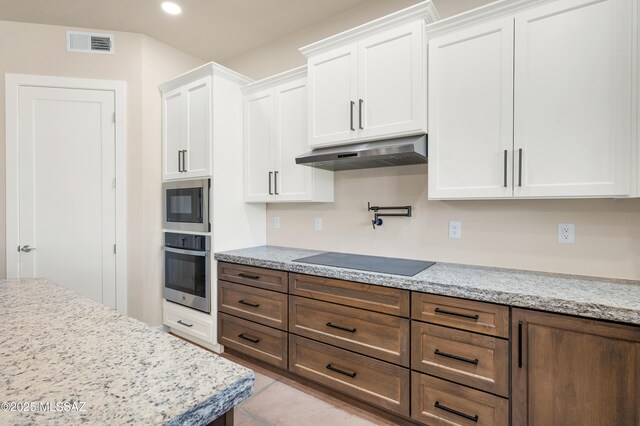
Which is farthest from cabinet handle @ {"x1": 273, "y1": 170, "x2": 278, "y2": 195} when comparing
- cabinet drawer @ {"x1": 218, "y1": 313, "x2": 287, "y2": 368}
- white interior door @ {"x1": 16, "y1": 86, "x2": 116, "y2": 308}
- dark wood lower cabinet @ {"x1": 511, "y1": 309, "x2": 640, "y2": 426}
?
dark wood lower cabinet @ {"x1": 511, "y1": 309, "x2": 640, "y2": 426}

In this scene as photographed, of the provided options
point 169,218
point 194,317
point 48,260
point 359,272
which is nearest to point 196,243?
point 169,218

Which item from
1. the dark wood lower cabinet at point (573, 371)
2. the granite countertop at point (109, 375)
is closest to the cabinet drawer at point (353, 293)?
the dark wood lower cabinet at point (573, 371)

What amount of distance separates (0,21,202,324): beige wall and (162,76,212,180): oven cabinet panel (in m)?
0.14

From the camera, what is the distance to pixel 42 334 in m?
0.96

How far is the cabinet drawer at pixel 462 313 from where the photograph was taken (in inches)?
61.7

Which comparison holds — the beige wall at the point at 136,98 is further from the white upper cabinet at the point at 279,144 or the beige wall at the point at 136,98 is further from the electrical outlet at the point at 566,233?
the electrical outlet at the point at 566,233

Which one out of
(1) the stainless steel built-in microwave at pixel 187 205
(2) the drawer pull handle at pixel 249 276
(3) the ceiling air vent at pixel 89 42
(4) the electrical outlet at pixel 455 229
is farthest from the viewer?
(3) the ceiling air vent at pixel 89 42

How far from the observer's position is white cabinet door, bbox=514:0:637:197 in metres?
1.53

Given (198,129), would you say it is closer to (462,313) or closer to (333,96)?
(333,96)

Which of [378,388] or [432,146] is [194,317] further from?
[432,146]

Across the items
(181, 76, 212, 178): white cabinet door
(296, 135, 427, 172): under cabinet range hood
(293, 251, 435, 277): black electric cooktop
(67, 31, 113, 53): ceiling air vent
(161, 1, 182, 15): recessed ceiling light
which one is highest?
(161, 1, 182, 15): recessed ceiling light

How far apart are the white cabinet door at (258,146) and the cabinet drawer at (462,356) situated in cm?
174

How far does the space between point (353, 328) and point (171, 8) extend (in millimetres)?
2967

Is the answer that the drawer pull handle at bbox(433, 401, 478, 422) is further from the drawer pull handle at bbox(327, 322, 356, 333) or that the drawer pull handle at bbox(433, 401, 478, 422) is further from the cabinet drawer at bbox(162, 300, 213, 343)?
the cabinet drawer at bbox(162, 300, 213, 343)
